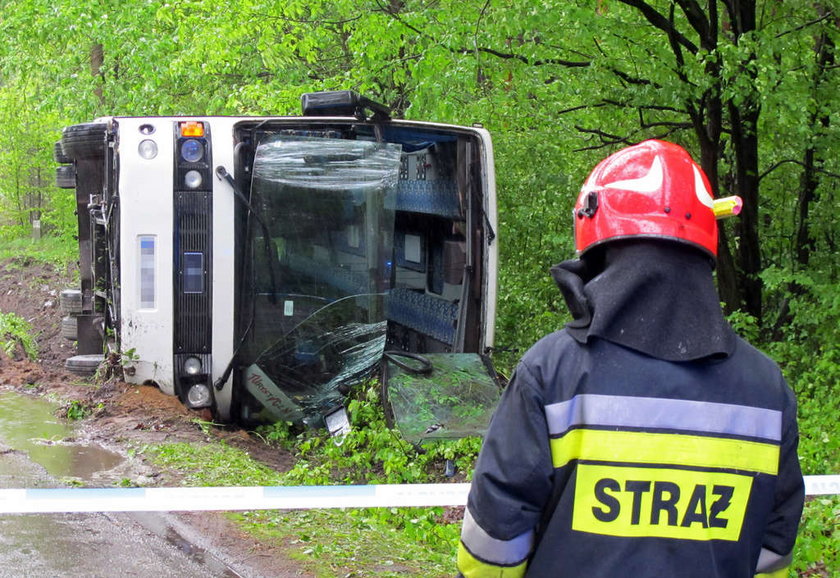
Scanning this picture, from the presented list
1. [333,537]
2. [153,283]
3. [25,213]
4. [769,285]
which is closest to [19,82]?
[25,213]

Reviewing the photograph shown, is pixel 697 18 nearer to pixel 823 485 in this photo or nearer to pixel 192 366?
pixel 192 366

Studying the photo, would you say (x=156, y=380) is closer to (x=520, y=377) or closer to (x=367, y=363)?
(x=367, y=363)

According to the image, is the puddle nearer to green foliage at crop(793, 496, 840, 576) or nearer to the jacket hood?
green foliage at crop(793, 496, 840, 576)

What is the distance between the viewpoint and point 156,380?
6.51m

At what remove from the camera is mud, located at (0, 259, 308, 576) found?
4230 millimetres

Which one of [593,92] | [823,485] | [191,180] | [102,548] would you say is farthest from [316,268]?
[823,485]

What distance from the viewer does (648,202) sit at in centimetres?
192

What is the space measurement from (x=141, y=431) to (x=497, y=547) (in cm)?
470

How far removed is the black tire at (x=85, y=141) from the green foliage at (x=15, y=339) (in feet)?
11.7

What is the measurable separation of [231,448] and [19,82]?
13700 millimetres

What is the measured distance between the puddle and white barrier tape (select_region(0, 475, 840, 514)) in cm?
143

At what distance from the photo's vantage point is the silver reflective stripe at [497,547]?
6.06ft

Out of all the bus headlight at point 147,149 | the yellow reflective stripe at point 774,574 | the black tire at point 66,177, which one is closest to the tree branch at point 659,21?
the bus headlight at point 147,149

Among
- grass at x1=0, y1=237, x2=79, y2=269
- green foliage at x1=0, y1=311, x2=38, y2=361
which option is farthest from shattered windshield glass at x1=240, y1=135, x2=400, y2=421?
grass at x1=0, y1=237, x2=79, y2=269
